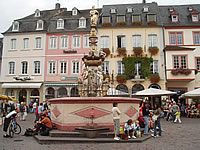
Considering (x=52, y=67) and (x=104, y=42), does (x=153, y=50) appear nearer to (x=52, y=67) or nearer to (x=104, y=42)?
(x=104, y=42)

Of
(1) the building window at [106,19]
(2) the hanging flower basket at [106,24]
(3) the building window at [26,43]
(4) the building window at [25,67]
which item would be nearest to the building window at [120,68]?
(2) the hanging flower basket at [106,24]

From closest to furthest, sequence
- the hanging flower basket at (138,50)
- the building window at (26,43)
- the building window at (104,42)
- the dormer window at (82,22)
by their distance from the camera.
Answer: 1. the hanging flower basket at (138,50)
2. the building window at (104,42)
3. the dormer window at (82,22)
4. the building window at (26,43)

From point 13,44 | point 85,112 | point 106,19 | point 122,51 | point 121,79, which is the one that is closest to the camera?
point 85,112

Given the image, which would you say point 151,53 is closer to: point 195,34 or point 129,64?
point 129,64

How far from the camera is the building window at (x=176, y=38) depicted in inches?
1133

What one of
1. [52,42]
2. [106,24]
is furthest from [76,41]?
[106,24]

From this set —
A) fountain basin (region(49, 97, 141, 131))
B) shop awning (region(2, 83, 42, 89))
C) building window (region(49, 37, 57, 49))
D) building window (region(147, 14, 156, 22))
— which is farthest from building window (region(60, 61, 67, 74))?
fountain basin (region(49, 97, 141, 131))

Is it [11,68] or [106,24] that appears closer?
[106,24]

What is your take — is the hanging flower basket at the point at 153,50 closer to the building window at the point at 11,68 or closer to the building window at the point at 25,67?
the building window at the point at 25,67

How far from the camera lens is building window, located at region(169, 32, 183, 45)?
28766 millimetres

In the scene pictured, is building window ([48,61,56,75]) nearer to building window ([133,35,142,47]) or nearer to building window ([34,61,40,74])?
building window ([34,61,40,74])

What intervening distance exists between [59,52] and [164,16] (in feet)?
53.4

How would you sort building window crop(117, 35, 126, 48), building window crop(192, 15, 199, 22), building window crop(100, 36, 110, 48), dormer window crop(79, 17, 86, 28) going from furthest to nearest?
dormer window crop(79, 17, 86, 28), building window crop(100, 36, 110, 48), building window crop(117, 35, 126, 48), building window crop(192, 15, 199, 22)

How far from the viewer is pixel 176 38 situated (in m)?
28.8
